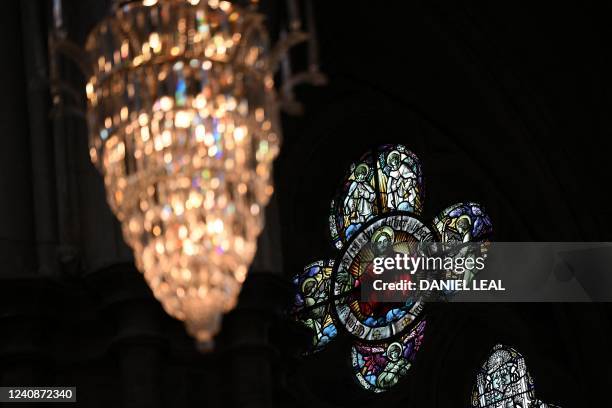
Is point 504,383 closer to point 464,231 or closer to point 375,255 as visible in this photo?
point 464,231

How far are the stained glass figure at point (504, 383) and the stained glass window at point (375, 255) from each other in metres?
0.94

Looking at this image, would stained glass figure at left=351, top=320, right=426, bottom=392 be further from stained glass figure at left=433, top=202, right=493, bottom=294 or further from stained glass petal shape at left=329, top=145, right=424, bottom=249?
stained glass petal shape at left=329, top=145, right=424, bottom=249

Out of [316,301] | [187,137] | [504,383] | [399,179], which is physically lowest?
[187,137]

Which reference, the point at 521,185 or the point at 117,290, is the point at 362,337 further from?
the point at 117,290

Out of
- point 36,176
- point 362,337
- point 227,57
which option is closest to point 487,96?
point 362,337

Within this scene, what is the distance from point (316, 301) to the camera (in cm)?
1966

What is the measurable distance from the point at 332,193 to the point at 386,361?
2.56 metres

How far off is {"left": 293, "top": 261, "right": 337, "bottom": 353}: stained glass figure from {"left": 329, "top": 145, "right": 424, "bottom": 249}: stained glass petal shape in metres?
0.43

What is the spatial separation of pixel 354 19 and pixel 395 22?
0.64 m

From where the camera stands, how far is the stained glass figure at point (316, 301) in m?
19.4

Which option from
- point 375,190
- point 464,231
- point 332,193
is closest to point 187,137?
point 464,231

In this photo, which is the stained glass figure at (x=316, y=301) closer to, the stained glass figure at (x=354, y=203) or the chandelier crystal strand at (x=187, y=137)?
the stained glass figure at (x=354, y=203)

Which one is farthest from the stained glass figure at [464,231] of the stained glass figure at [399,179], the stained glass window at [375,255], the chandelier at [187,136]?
the chandelier at [187,136]

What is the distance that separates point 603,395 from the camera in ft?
51.3
